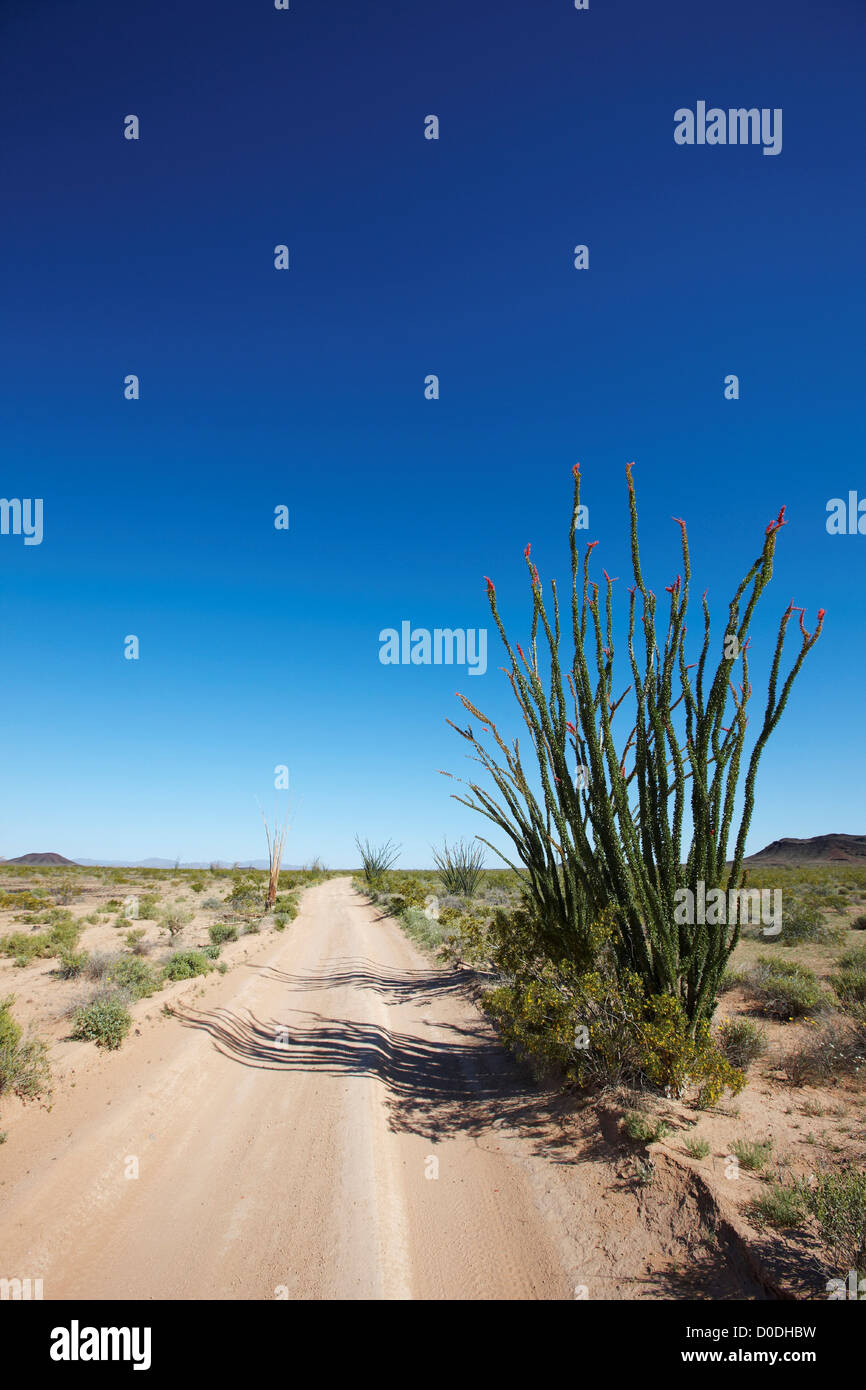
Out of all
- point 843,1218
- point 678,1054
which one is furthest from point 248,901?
point 843,1218

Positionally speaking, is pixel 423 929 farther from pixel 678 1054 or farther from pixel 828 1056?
pixel 678 1054

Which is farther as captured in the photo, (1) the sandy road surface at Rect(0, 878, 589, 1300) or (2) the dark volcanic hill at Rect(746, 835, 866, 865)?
(2) the dark volcanic hill at Rect(746, 835, 866, 865)

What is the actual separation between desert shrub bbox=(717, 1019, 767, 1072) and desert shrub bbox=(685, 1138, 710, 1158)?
5.97 feet

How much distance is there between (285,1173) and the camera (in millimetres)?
4613

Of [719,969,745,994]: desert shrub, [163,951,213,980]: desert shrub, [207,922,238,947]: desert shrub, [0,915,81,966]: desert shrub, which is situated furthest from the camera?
[207,922,238,947]: desert shrub

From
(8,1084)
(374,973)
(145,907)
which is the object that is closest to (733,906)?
(8,1084)

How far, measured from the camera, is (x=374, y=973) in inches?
471

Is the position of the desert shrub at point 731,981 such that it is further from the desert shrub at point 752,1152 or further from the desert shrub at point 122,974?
the desert shrub at point 122,974

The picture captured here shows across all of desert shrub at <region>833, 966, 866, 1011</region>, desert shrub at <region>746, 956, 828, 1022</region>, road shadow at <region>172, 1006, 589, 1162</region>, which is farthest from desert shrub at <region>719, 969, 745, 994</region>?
road shadow at <region>172, 1006, 589, 1162</region>

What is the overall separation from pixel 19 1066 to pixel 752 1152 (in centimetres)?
645

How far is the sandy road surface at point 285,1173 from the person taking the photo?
3520 millimetres

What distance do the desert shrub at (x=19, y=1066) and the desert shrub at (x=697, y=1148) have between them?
583 centimetres

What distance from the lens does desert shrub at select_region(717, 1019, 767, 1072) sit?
5.91 m

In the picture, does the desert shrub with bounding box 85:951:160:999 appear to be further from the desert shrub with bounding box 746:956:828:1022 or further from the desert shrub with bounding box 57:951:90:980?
the desert shrub with bounding box 746:956:828:1022
